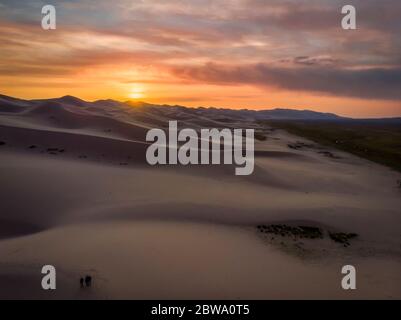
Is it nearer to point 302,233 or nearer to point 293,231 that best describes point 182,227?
point 293,231

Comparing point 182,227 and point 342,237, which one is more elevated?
point 182,227

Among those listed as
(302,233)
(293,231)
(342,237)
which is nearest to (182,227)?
(293,231)

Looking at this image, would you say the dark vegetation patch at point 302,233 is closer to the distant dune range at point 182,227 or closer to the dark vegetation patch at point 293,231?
the dark vegetation patch at point 293,231

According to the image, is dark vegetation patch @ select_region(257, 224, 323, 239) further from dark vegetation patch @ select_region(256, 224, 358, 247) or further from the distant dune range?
the distant dune range

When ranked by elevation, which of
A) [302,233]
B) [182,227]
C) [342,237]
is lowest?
[342,237]

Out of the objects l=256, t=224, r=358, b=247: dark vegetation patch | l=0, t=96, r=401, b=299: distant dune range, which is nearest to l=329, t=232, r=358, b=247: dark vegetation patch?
l=256, t=224, r=358, b=247: dark vegetation patch

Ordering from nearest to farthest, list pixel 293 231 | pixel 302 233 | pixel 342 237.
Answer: pixel 342 237
pixel 302 233
pixel 293 231

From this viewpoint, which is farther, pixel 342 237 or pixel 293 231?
pixel 293 231
